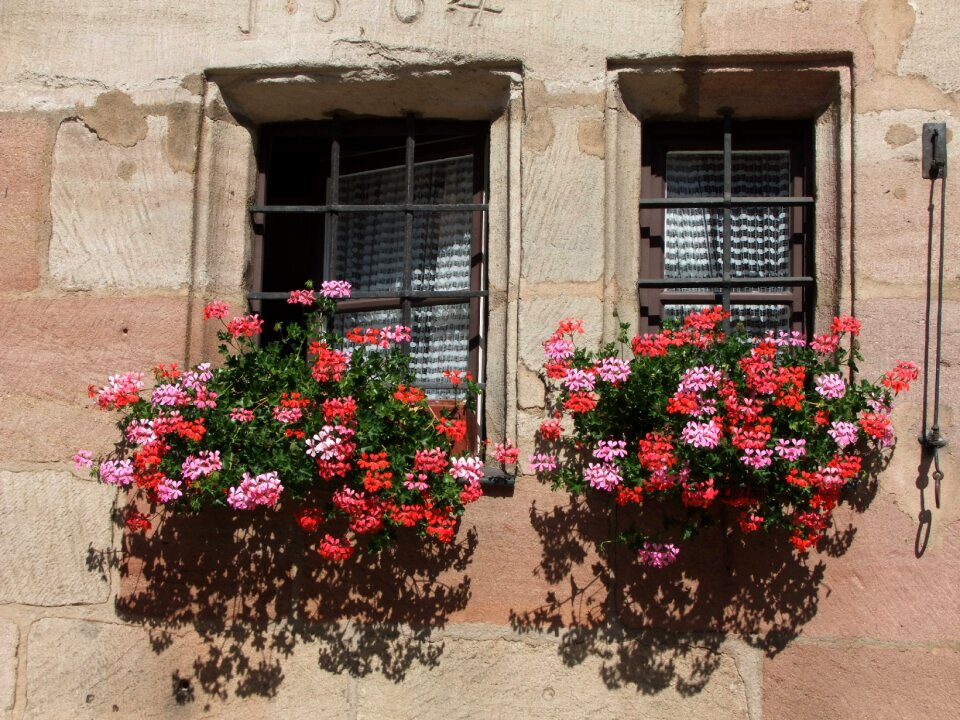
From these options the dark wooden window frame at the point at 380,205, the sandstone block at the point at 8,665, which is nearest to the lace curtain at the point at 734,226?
the dark wooden window frame at the point at 380,205

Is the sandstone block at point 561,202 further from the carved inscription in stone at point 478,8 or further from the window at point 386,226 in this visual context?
the carved inscription in stone at point 478,8

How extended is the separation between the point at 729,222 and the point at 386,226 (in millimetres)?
1166

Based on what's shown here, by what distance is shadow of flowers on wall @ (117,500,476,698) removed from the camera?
3.06 m

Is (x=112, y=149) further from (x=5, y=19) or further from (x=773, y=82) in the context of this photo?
(x=773, y=82)

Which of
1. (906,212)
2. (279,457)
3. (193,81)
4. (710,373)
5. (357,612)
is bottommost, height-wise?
(357,612)

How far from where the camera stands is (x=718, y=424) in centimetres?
271

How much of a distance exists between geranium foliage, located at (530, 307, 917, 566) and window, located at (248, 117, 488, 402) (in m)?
0.55

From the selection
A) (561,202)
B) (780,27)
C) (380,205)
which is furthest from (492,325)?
(780,27)

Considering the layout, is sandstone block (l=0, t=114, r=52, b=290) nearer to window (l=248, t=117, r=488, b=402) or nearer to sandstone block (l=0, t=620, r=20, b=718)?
window (l=248, t=117, r=488, b=402)

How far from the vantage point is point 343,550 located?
9.29 ft

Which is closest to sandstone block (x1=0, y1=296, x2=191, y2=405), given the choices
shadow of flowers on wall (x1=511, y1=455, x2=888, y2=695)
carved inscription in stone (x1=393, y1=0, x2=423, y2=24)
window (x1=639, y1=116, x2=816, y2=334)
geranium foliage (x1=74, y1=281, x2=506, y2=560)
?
geranium foliage (x1=74, y1=281, x2=506, y2=560)

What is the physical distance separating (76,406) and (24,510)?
35 centimetres

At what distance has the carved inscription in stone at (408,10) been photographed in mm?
3314

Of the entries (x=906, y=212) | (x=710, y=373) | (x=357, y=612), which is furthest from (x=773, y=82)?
(x=357, y=612)
